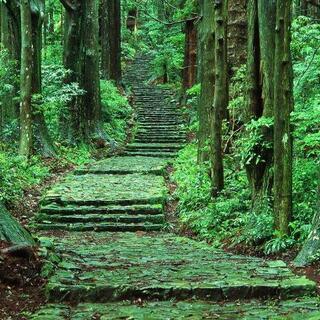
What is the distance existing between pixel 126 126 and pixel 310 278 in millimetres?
17263

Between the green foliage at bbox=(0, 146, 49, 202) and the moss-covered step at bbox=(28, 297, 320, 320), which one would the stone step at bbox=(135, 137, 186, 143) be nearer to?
the green foliage at bbox=(0, 146, 49, 202)

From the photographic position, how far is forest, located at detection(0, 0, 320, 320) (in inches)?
202

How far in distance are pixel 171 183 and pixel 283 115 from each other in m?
7.72

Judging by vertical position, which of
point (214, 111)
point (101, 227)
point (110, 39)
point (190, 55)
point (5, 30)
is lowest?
point (101, 227)

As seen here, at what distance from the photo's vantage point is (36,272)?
559cm

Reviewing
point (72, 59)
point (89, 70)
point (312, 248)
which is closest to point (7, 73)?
point (72, 59)

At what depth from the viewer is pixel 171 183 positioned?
47.5 feet

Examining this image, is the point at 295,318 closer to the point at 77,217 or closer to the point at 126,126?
the point at 77,217

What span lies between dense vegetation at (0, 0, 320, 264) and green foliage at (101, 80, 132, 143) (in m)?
0.09

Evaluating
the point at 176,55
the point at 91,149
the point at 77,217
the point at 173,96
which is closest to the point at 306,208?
the point at 77,217

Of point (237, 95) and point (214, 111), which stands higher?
point (237, 95)

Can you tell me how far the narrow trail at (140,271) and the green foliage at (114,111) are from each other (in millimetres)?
7998

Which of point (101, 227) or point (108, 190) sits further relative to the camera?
point (108, 190)

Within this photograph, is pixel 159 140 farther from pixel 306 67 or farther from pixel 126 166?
pixel 306 67
